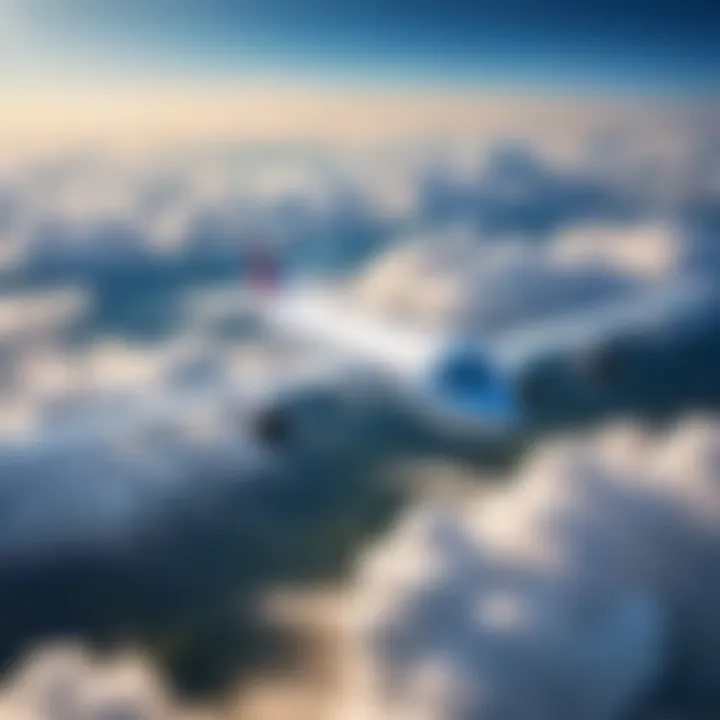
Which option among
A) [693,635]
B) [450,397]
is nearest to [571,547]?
[693,635]

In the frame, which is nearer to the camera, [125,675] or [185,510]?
[125,675]

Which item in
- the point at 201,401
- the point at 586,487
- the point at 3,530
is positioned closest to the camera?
the point at 586,487

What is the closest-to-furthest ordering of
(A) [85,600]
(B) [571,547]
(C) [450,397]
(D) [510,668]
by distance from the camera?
(D) [510,668], (C) [450,397], (A) [85,600], (B) [571,547]

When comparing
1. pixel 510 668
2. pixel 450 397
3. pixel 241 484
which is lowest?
pixel 510 668

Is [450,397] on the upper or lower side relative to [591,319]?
lower

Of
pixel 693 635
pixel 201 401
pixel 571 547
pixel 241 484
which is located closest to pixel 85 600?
pixel 241 484

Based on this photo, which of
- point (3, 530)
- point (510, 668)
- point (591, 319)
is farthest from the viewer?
point (591, 319)

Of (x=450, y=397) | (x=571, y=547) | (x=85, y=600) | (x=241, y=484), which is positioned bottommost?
(x=85, y=600)

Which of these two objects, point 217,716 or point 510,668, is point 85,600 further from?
point 510,668

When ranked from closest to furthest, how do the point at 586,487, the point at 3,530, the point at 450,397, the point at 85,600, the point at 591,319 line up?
the point at 450,397 → the point at 85,600 → the point at 586,487 → the point at 3,530 → the point at 591,319

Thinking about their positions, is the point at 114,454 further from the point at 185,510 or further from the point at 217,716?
the point at 217,716
